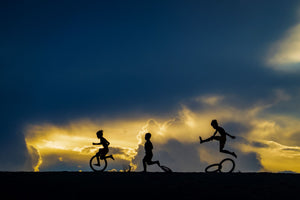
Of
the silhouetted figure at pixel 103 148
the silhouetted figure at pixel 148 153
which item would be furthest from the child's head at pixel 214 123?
the silhouetted figure at pixel 103 148

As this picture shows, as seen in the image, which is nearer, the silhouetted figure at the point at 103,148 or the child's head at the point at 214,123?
the child's head at the point at 214,123
